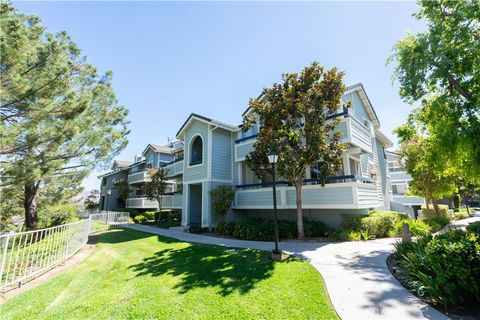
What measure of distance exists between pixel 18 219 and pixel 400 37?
2623cm

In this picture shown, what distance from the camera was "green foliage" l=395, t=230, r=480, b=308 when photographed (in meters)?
4.15

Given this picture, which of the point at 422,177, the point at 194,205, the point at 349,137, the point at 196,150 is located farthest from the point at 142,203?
the point at 422,177

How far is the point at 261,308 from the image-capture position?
436 cm

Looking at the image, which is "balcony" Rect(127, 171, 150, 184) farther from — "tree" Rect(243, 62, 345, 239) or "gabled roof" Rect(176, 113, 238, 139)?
"tree" Rect(243, 62, 345, 239)

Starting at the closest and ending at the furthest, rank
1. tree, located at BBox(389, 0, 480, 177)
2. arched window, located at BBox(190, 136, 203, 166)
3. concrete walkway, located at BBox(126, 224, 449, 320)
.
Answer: concrete walkway, located at BBox(126, 224, 449, 320) < tree, located at BBox(389, 0, 480, 177) < arched window, located at BBox(190, 136, 203, 166)

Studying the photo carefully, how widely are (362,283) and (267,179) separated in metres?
10.1

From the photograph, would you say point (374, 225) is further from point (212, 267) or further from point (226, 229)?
point (212, 267)

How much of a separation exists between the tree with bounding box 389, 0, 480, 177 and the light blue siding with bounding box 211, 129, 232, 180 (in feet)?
36.8

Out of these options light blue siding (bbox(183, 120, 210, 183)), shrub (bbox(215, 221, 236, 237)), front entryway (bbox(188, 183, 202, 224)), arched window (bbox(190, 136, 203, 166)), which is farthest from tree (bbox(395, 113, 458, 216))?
front entryway (bbox(188, 183, 202, 224))

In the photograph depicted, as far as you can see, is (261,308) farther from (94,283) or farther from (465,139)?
(465,139)

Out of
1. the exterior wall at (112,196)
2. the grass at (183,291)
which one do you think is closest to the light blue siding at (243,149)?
the grass at (183,291)

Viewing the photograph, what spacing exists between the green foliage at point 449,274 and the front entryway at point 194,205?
1444 cm

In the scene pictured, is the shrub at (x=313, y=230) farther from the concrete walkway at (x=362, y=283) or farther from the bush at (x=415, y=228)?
the bush at (x=415, y=228)

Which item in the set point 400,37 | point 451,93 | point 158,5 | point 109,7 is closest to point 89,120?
point 109,7
